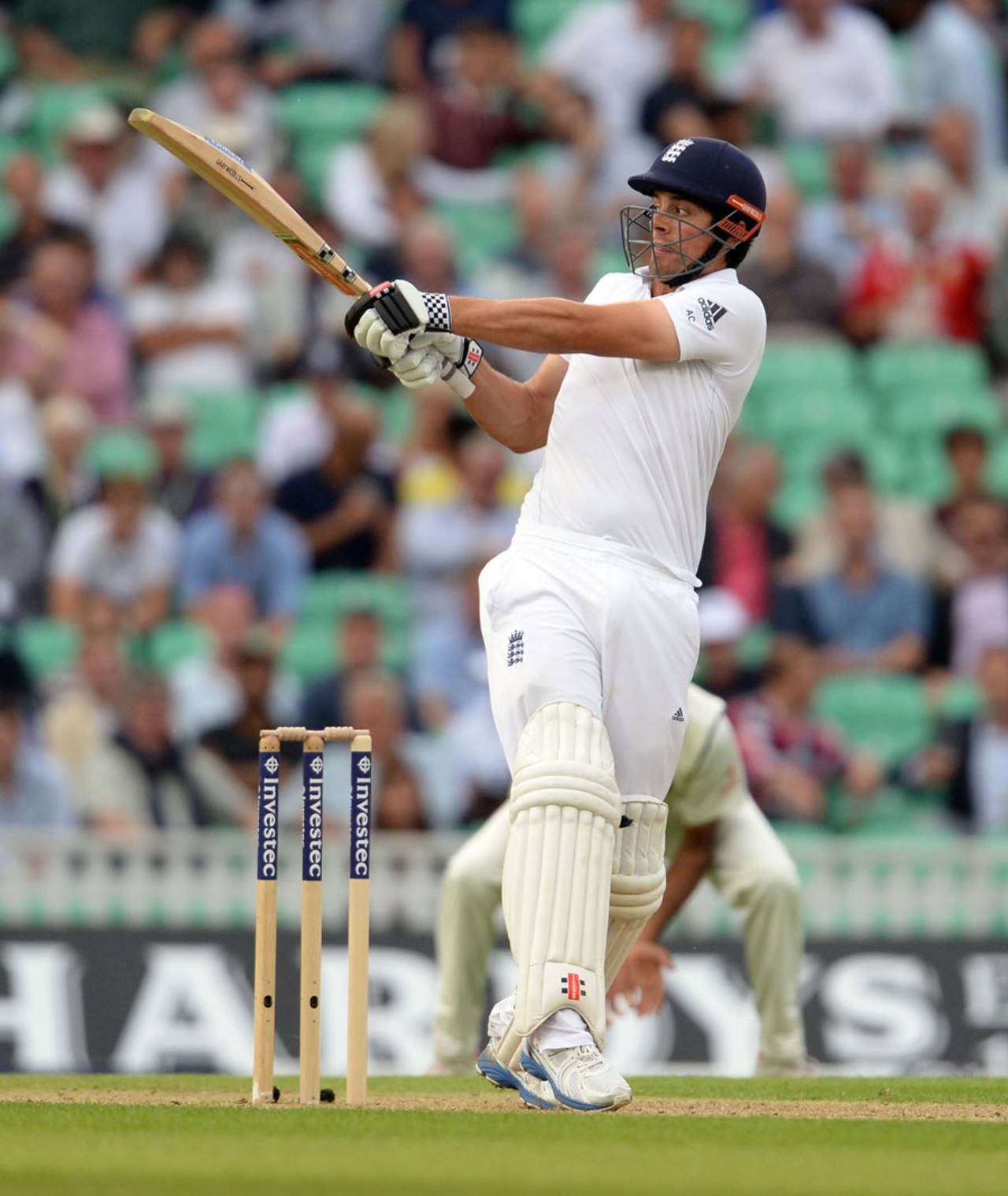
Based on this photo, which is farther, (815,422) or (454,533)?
(815,422)

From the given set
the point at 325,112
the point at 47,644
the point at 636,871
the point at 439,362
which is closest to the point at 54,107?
the point at 325,112

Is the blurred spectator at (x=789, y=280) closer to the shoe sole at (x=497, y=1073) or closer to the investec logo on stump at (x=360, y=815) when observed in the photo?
the shoe sole at (x=497, y=1073)

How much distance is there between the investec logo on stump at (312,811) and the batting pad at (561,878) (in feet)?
1.40

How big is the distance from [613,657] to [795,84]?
9395 millimetres

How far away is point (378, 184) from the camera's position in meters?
13.3

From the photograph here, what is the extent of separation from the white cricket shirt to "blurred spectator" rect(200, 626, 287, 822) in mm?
4931

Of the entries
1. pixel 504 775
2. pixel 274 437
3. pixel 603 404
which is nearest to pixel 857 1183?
pixel 603 404

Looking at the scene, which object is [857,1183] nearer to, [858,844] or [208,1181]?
[208,1181]

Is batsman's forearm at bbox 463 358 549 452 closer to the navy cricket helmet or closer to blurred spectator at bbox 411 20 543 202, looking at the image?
the navy cricket helmet

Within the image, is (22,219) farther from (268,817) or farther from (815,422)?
(268,817)

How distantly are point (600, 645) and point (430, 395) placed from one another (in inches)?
265

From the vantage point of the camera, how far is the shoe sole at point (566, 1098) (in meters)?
5.05

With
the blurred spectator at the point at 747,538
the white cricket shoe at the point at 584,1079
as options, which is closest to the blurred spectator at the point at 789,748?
the blurred spectator at the point at 747,538

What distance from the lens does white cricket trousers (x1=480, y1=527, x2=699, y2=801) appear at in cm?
535
